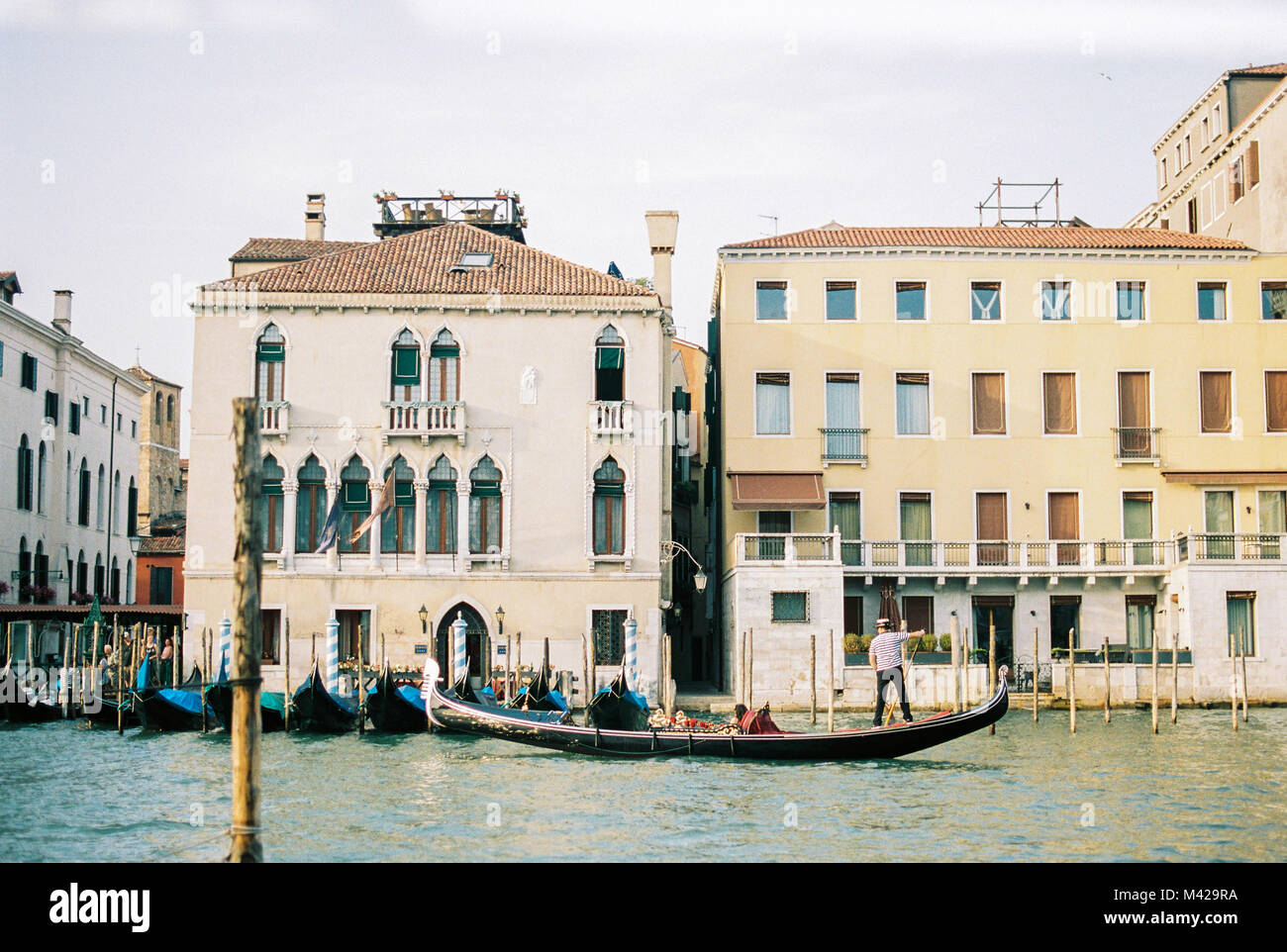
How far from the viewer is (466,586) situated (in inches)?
927

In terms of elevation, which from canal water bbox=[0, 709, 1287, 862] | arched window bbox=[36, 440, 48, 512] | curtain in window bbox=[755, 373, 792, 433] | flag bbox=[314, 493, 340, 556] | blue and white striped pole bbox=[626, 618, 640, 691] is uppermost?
curtain in window bbox=[755, 373, 792, 433]

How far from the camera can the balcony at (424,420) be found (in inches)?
926

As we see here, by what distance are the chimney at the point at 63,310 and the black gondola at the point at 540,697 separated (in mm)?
17522

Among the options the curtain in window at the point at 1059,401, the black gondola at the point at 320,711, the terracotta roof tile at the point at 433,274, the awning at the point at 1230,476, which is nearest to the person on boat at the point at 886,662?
the black gondola at the point at 320,711

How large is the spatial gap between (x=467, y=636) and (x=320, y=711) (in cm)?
438

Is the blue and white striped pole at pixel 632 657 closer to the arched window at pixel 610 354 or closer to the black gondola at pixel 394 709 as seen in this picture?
the black gondola at pixel 394 709

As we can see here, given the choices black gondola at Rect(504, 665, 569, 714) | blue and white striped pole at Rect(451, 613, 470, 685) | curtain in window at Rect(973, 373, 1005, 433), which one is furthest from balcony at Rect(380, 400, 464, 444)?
curtain in window at Rect(973, 373, 1005, 433)

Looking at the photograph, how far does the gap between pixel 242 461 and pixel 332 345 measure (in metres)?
16.2

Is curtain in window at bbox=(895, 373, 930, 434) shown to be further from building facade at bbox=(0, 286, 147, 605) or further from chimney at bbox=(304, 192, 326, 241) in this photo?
building facade at bbox=(0, 286, 147, 605)

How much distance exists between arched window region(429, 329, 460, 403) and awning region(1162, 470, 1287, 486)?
11.9 m

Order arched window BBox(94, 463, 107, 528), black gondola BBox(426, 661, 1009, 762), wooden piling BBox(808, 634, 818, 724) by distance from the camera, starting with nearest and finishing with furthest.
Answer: black gondola BBox(426, 661, 1009, 762), wooden piling BBox(808, 634, 818, 724), arched window BBox(94, 463, 107, 528)

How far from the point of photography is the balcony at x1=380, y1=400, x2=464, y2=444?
2352 centimetres

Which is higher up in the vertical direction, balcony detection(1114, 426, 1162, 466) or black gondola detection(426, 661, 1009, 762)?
balcony detection(1114, 426, 1162, 466)
